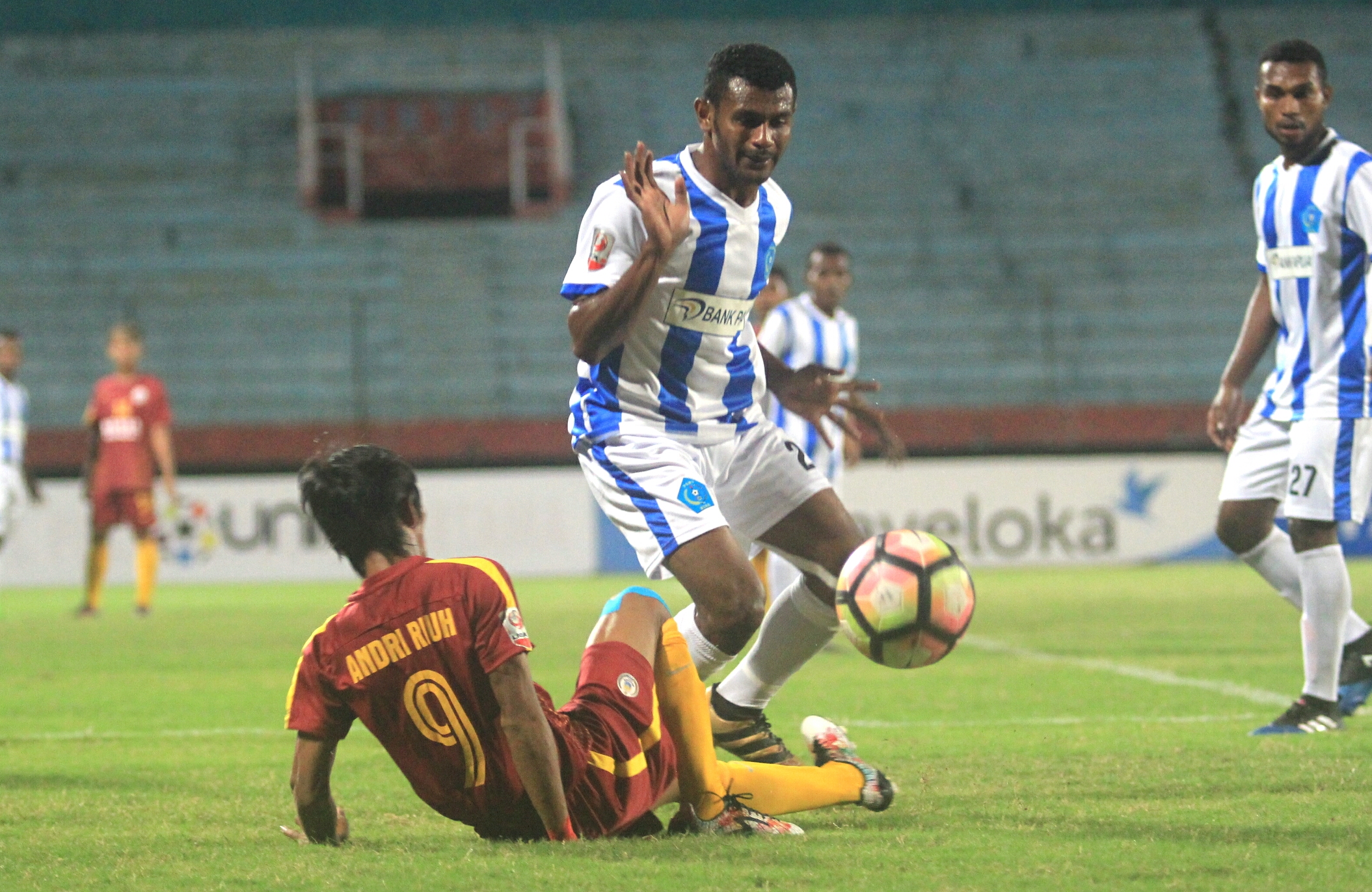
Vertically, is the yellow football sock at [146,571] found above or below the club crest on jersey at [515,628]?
below

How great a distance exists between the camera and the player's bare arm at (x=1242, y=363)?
19.6 ft

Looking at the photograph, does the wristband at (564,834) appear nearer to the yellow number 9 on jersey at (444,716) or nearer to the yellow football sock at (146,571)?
the yellow number 9 on jersey at (444,716)

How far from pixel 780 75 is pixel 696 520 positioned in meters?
1.14

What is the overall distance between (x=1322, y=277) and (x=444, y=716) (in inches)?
135

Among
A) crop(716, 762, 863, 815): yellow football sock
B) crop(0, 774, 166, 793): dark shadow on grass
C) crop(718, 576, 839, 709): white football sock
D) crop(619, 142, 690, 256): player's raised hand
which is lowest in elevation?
crop(0, 774, 166, 793): dark shadow on grass

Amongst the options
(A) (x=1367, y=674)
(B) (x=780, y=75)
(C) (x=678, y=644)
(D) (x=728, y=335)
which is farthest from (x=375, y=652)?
(A) (x=1367, y=674)

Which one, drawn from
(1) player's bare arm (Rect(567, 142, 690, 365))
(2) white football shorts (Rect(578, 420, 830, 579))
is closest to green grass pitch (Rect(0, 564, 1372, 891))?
(2) white football shorts (Rect(578, 420, 830, 579))

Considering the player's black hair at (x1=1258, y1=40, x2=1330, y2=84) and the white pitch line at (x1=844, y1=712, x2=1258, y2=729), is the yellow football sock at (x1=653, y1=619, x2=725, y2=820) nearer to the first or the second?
the white pitch line at (x1=844, y1=712, x2=1258, y2=729)

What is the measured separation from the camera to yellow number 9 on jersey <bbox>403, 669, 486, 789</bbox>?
3.54 metres

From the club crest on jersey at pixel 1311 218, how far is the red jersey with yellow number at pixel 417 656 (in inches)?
128

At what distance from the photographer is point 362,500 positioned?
3.51 m

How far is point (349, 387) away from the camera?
1880 cm

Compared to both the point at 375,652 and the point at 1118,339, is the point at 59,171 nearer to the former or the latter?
the point at 1118,339

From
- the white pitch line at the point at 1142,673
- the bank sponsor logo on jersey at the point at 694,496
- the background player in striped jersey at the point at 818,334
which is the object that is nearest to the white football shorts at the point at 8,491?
the background player in striped jersey at the point at 818,334
